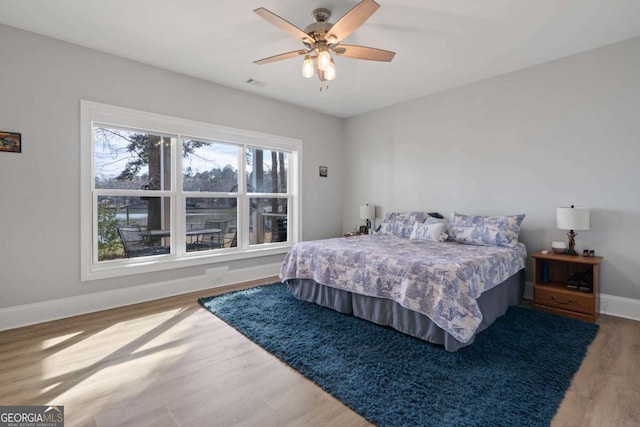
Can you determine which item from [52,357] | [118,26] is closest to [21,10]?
[118,26]

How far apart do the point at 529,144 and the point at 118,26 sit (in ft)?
14.5

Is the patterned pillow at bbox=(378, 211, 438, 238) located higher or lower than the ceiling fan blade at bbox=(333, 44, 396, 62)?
lower

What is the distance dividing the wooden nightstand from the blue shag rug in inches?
6.3

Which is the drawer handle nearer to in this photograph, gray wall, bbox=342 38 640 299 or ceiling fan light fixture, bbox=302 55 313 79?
gray wall, bbox=342 38 640 299

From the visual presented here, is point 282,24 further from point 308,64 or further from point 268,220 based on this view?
point 268,220

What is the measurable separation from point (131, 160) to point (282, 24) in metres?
2.42

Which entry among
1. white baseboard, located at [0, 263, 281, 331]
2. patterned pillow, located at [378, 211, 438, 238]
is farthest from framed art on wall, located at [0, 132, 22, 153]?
patterned pillow, located at [378, 211, 438, 238]

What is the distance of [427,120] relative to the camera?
14.9 feet

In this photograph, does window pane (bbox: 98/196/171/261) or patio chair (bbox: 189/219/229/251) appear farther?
patio chair (bbox: 189/219/229/251)

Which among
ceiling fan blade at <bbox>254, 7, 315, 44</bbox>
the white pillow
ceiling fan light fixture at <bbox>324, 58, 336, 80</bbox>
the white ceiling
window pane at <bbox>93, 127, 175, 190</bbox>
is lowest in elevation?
the white pillow

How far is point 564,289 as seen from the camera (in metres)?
3.11

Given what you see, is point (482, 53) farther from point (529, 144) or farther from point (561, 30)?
point (529, 144)

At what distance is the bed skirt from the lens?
2.44 meters

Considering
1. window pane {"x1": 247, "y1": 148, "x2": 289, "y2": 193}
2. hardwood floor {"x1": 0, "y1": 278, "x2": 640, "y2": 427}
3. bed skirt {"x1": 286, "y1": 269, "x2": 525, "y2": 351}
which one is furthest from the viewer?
window pane {"x1": 247, "y1": 148, "x2": 289, "y2": 193}
